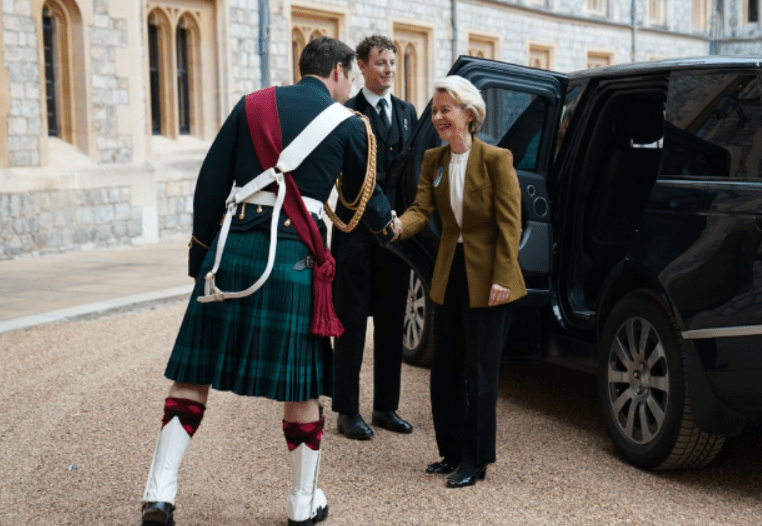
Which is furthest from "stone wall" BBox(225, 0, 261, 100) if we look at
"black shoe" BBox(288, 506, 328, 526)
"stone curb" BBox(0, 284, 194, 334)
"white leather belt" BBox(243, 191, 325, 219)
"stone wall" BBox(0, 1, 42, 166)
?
"black shoe" BBox(288, 506, 328, 526)

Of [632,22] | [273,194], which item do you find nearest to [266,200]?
[273,194]

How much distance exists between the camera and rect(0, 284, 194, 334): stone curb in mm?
8352

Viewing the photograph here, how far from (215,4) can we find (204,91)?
1.28 m

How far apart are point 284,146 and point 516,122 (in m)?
1.74

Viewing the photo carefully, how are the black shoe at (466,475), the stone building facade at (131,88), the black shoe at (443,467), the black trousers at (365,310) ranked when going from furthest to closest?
the stone building facade at (131,88), the black trousers at (365,310), the black shoe at (443,467), the black shoe at (466,475)

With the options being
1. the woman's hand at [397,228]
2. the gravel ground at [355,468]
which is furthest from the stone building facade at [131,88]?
the woman's hand at [397,228]

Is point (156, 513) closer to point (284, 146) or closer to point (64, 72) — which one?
point (284, 146)

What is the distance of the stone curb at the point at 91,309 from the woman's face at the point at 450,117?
4.89 m

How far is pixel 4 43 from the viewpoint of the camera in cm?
1283

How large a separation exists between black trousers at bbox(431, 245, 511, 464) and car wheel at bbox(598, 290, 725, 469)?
52 centimetres

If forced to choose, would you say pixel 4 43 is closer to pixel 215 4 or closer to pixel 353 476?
pixel 215 4

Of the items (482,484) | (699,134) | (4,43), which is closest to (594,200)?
(699,134)

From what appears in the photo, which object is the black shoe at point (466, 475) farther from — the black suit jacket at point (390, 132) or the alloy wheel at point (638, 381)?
the black suit jacket at point (390, 132)

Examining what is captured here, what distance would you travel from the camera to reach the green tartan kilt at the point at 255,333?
3684 millimetres
